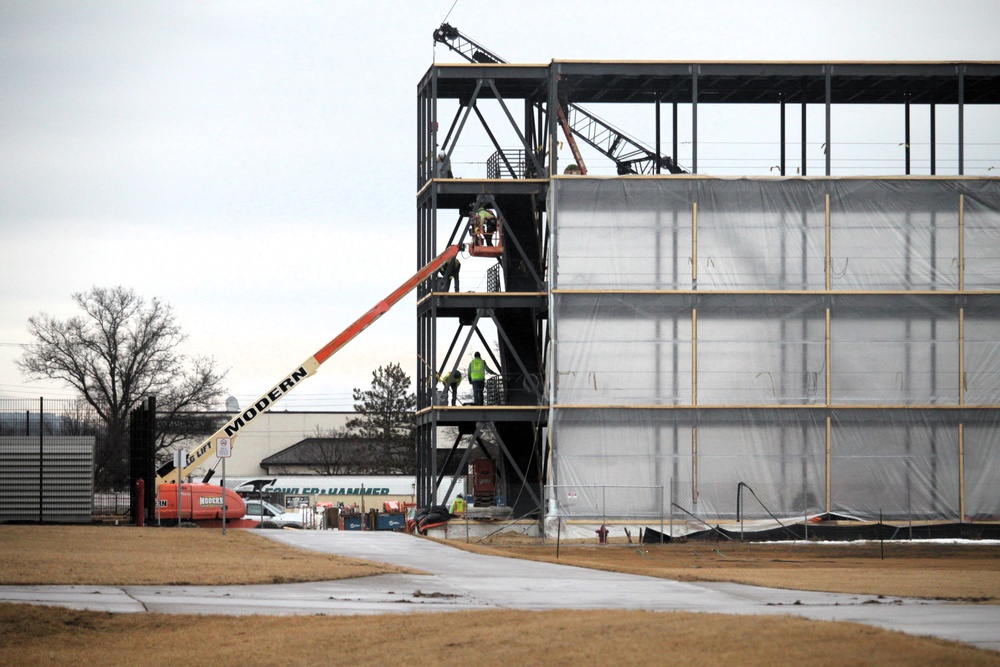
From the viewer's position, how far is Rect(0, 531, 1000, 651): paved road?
16688mm

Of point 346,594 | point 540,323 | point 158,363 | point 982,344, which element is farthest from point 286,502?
point 346,594

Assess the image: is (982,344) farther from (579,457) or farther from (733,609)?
(733,609)

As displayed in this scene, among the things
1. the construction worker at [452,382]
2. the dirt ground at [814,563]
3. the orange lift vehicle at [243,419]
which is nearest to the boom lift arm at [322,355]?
the orange lift vehicle at [243,419]

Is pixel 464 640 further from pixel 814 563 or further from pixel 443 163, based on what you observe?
pixel 443 163

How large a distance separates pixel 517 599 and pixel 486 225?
29553 mm

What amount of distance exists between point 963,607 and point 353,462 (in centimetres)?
10132

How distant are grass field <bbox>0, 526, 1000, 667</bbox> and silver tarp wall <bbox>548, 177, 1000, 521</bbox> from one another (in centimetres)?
1889

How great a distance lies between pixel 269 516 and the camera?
205 feet

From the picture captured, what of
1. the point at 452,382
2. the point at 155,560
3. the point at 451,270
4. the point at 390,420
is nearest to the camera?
the point at 155,560

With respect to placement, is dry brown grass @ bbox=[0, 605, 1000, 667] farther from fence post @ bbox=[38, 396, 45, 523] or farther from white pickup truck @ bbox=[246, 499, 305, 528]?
white pickup truck @ bbox=[246, 499, 305, 528]

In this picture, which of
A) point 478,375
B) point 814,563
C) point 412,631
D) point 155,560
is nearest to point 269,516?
point 478,375

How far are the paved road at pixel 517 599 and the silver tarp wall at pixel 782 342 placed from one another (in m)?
21.6

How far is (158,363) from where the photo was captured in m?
80.9

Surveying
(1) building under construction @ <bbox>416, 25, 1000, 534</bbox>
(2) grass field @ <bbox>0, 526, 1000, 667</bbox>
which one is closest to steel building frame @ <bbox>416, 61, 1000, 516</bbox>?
(1) building under construction @ <bbox>416, 25, 1000, 534</bbox>
